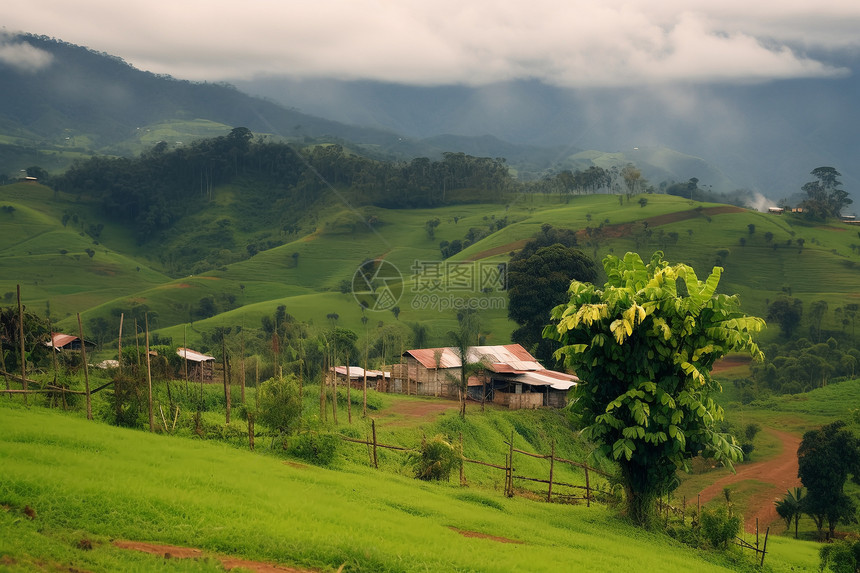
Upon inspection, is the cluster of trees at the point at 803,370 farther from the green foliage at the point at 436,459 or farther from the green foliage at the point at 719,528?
the green foliage at the point at 436,459

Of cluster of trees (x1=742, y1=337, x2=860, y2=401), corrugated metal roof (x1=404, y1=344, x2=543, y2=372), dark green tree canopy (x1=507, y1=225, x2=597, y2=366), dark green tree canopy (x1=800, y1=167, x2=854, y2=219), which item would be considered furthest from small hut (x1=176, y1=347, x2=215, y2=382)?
dark green tree canopy (x1=800, y1=167, x2=854, y2=219)

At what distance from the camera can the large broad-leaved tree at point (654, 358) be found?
19812mm

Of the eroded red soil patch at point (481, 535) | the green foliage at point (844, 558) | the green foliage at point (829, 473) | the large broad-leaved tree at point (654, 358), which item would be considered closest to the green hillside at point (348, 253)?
the green foliage at point (829, 473)

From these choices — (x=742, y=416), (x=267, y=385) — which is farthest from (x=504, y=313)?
(x=267, y=385)

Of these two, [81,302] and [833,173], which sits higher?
[833,173]

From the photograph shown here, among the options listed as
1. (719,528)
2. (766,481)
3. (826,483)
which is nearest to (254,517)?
(719,528)

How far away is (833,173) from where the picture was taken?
128 metres

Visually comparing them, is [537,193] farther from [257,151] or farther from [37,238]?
[37,238]

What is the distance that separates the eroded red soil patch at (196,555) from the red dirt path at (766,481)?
96.3 ft

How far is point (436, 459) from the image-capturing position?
25.2 metres

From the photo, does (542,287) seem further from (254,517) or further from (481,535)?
(254,517)

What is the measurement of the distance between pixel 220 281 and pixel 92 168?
5623cm
